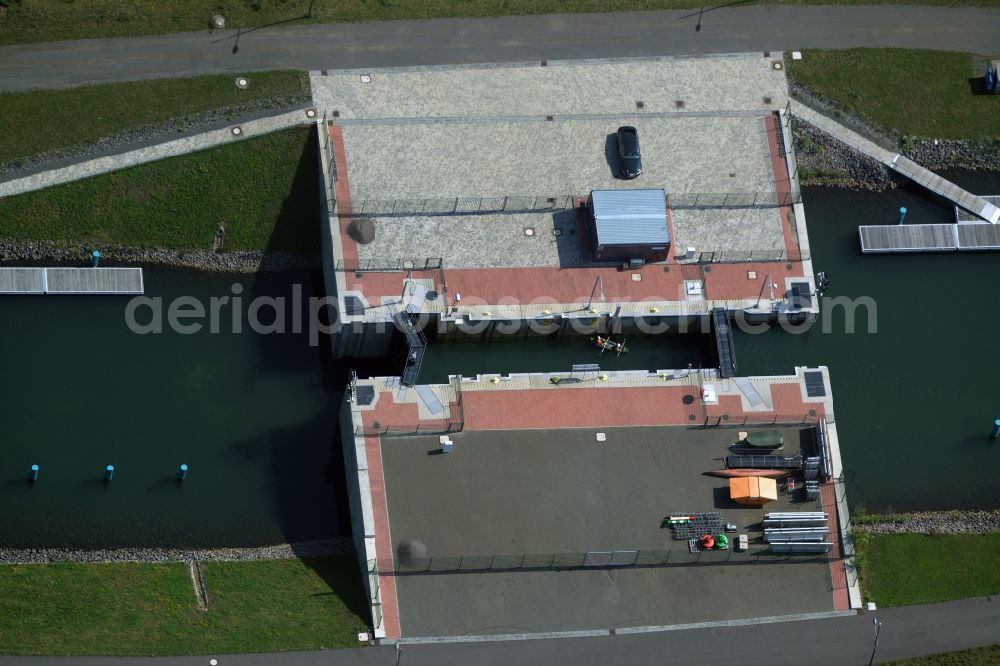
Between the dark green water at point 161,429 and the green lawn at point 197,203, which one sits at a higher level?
the green lawn at point 197,203

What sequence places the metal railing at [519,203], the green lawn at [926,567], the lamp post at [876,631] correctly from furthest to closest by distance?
the metal railing at [519,203] < the green lawn at [926,567] < the lamp post at [876,631]

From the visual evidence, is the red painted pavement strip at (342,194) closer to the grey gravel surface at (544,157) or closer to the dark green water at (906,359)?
the grey gravel surface at (544,157)

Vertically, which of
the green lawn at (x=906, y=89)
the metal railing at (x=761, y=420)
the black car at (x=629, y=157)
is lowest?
the metal railing at (x=761, y=420)

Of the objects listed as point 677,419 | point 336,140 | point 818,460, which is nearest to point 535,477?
point 677,419

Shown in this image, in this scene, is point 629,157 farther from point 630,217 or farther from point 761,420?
point 761,420

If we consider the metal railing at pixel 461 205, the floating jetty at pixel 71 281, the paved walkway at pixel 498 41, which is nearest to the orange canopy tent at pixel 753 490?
the metal railing at pixel 461 205

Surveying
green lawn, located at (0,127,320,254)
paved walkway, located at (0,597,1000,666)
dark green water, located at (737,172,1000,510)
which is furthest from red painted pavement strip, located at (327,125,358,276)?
dark green water, located at (737,172,1000,510)
